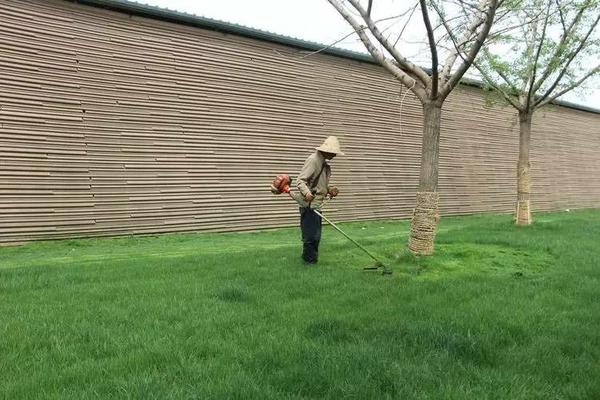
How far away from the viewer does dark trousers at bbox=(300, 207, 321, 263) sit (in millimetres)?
6734

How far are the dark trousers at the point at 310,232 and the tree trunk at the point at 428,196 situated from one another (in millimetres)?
1222

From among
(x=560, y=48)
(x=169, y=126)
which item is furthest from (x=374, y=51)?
(x=560, y=48)

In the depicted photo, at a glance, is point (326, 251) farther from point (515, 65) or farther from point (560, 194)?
point (560, 194)

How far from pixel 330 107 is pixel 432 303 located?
9.16m

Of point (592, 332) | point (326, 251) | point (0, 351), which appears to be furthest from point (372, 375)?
point (326, 251)

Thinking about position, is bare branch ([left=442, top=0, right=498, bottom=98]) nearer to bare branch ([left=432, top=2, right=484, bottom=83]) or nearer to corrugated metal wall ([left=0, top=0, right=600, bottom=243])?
bare branch ([left=432, top=2, right=484, bottom=83])

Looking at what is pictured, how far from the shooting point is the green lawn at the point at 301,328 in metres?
2.92

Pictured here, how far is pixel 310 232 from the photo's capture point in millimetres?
6727

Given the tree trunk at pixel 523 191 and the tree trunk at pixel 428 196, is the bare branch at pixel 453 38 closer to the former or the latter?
the tree trunk at pixel 428 196

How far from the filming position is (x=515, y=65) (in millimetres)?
11523

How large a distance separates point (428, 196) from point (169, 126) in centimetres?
563

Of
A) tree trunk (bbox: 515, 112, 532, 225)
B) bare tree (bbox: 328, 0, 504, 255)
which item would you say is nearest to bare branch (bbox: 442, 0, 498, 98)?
bare tree (bbox: 328, 0, 504, 255)

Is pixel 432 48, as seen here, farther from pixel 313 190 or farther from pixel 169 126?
pixel 169 126

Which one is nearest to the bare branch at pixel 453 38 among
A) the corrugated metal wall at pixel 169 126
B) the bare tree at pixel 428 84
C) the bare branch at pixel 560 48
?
the bare tree at pixel 428 84
